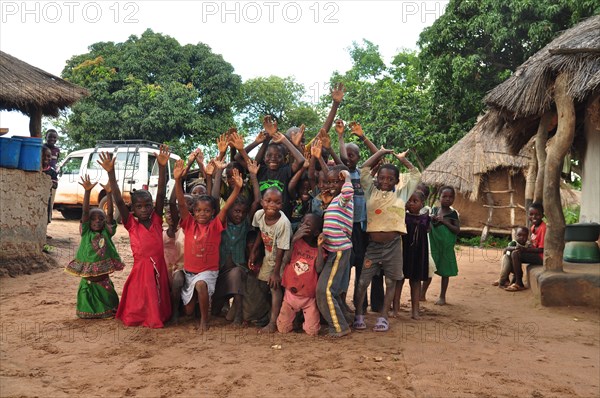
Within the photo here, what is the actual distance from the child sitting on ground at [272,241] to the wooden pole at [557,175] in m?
3.28

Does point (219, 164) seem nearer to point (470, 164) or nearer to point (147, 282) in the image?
point (147, 282)

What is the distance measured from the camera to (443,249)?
19.1 feet

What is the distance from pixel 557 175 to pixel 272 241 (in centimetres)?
349

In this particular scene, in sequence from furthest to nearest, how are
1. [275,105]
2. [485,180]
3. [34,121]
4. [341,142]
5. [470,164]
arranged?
[275,105] → [485,180] → [470,164] → [34,121] → [341,142]

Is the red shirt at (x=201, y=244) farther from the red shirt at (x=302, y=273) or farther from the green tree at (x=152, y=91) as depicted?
the green tree at (x=152, y=91)

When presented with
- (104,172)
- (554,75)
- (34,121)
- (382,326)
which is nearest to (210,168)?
(382,326)

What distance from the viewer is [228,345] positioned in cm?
393

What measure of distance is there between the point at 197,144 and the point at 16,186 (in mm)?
13465

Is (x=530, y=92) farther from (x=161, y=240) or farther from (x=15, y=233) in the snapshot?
(x=15, y=233)

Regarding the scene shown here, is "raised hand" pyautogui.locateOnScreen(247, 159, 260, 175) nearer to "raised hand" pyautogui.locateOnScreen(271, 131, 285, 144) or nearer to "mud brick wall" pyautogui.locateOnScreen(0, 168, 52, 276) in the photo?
"raised hand" pyautogui.locateOnScreen(271, 131, 285, 144)

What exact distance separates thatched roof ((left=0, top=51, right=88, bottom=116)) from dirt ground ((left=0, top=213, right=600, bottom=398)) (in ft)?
10.7

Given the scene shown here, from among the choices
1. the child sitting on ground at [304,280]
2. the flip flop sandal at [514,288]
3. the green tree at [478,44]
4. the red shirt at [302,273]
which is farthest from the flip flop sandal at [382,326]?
the green tree at [478,44]

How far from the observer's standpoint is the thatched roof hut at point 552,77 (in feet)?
17.8

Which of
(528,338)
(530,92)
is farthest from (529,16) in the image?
(528,338)
